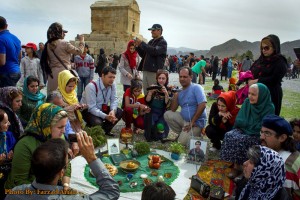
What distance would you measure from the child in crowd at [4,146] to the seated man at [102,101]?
216cm

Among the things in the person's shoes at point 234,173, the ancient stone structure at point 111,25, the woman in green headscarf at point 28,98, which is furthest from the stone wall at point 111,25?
the person's shoes at point 234,173

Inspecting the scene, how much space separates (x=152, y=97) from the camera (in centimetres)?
543

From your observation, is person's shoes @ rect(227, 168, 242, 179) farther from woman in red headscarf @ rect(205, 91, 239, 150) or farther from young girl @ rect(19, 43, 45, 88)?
young girl @ rect(19, 43, 45, 88)

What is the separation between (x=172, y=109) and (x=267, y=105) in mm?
2021

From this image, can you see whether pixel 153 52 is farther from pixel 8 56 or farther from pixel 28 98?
pixel 8 56

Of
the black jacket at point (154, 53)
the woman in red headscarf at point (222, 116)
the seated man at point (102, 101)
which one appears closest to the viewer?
the woman in red headscarf at point (222, 116)

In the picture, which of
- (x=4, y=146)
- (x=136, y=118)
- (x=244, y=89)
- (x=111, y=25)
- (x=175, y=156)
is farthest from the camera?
(x=111, y=25)

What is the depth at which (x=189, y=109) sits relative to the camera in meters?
5.06

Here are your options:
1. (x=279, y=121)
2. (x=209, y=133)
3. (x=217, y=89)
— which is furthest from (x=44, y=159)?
(x=217, y=89)

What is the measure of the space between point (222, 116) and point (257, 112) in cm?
74

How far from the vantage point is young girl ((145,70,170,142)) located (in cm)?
535

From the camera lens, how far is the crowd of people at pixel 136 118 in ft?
5.96

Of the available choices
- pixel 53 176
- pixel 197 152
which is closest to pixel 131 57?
pixel 197 152

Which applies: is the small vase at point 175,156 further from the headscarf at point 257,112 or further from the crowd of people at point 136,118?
the headscarf at point 257,112
